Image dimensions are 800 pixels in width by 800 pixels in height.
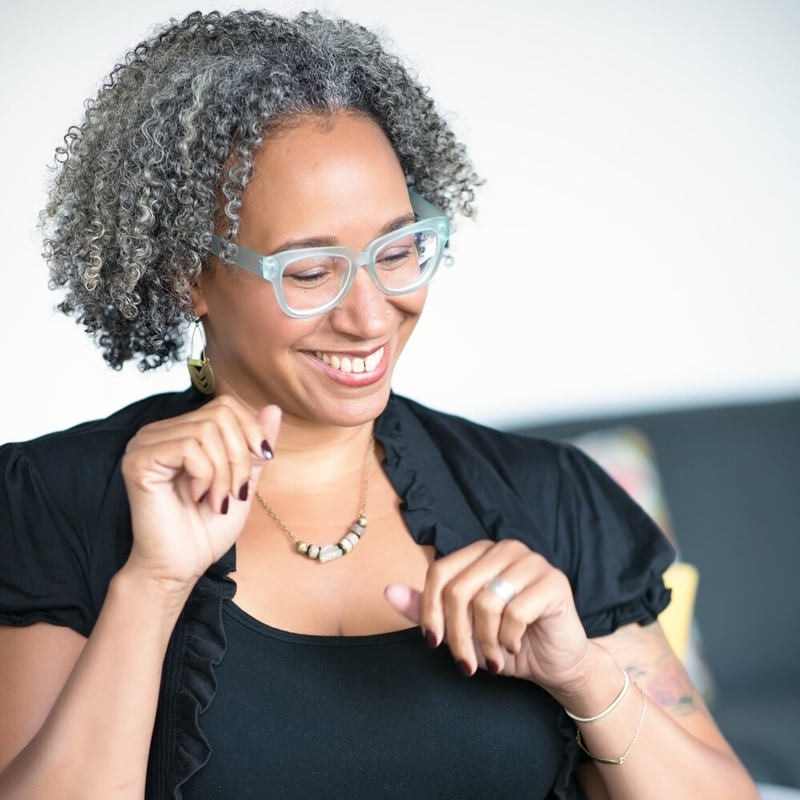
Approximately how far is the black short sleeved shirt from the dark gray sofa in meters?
1.48

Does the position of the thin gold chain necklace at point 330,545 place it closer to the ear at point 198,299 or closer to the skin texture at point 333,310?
the skin texture at point 333,310

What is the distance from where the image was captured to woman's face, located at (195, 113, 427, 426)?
1.46 metres

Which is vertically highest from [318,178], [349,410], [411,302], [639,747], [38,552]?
[318,178]

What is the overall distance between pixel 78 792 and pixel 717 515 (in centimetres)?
232

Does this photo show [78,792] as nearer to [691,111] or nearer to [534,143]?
[534,143]

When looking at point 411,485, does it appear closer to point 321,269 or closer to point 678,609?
point 321,269

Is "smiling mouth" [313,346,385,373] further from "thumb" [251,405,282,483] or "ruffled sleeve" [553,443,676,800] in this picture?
"ruffled sleeve" [553,443,676,800]

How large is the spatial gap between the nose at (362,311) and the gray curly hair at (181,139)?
0.17 meters

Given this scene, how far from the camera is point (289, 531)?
1605 mm

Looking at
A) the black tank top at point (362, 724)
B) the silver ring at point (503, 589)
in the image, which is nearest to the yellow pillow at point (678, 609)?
the black tank top at point (362, 724)

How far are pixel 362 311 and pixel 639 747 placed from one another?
0.64 meters

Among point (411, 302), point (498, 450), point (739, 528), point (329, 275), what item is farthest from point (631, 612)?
point (739, 528)

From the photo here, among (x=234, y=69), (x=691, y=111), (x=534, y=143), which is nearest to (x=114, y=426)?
(x=234, y=69)

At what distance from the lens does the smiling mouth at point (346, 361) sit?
1506 millimetres
